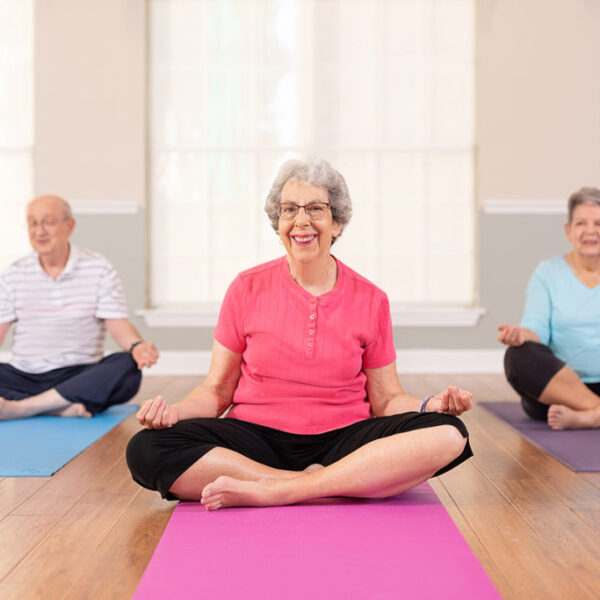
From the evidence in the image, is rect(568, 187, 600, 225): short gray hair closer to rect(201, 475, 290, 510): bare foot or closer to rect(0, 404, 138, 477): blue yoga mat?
rect(201, 475, 290, 510): bare foot

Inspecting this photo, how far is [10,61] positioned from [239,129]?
1650mm

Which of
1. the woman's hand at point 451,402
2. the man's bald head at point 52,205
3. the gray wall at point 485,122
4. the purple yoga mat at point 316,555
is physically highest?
the gray wall at point 485,122

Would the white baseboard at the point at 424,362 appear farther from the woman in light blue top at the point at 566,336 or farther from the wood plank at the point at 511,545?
the wood plank at the point at 511,545

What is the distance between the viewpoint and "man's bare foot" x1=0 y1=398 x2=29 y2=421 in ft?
10.8

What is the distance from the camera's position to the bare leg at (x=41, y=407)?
3.31 m

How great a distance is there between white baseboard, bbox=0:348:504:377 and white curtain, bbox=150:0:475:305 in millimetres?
366

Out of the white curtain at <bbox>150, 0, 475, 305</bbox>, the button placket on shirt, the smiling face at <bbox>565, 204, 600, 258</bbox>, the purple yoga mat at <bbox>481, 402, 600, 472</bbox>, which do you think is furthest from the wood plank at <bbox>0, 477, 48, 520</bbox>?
the white curtain at <bbox>150, 0, 475, 305</bbox>

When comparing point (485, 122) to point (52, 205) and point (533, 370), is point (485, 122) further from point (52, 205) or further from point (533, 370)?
point (52, 205)

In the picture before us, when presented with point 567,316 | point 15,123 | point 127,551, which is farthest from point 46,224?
point 567,316

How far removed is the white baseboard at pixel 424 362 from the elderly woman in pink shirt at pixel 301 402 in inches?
118

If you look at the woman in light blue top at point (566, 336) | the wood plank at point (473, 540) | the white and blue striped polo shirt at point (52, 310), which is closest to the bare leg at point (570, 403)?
the woman in light blue top at point (566, 336)

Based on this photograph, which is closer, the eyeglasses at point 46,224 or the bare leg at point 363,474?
the bare leg at point 363,474

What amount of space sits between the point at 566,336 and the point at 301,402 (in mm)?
1652

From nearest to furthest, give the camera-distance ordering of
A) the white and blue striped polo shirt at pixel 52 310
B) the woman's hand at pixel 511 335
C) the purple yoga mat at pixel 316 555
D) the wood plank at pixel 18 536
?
the purple yoga mat at pixel 316 555
the wood plank at pixel 18 536
the woman's hand at pixel 511 335
the white and blue striped polo shirt at pixel 52 310
